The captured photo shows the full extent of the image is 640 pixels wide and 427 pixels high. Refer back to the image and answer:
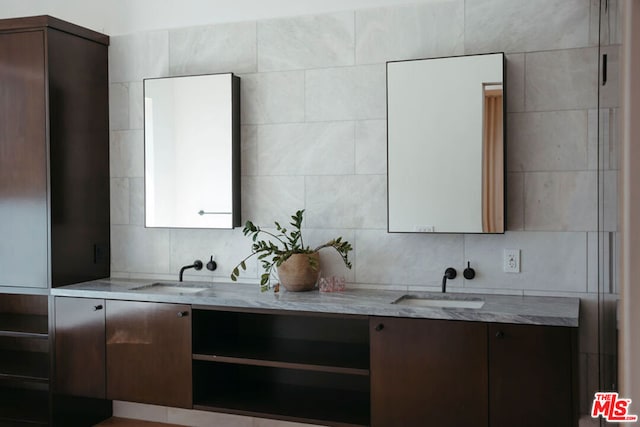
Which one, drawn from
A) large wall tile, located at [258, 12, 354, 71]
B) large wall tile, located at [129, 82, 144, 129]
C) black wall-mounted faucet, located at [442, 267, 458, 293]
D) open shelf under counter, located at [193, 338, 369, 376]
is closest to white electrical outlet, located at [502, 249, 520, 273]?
black wall-mounted faucet, located at [442, 267, 458, 293]

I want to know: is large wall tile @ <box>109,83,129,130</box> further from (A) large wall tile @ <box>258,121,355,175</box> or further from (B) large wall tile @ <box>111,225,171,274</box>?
(A) large wall tile @ <box>258,121,355,175</box>

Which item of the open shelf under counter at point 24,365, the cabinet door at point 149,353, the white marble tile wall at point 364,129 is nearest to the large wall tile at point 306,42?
the white marble tile wall at point 364,129

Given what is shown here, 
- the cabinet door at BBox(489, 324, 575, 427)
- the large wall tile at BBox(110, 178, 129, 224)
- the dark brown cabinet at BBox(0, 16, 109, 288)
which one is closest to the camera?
the cabinet door at BBox(489, 324, 575, 427)

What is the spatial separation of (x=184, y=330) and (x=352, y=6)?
1.85 m

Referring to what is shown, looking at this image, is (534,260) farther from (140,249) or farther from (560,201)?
(140,249)

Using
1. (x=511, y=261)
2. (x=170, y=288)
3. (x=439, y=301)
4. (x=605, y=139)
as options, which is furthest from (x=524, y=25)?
(x=170, y=288)

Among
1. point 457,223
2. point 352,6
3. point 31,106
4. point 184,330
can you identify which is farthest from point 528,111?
point 31,106

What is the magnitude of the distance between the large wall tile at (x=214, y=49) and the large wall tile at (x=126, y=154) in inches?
18.2

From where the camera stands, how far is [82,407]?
3.76 metres

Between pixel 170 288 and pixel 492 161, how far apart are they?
186cm

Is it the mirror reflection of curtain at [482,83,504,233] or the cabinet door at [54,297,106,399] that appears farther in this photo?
the cabinet door at [54,297,106,399]

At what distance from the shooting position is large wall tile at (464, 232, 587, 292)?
121 inches

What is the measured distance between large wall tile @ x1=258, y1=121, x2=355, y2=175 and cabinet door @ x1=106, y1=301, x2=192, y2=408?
3.06 feet

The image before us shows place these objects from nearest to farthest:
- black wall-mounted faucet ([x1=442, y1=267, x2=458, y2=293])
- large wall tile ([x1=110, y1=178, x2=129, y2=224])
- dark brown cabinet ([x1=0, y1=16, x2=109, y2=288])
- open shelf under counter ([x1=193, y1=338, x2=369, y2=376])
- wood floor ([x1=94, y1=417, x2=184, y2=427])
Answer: open shelf under counter ([x1=193, y1=338, x2=369, y2=376]), black wall-mounted faucet ([x1=442, y1=267, x2=458, y2=293]), dark brown cabinet ([x1=0, y1=16, x2=109, y2=288]), wood floor ([x1=94, y1=417, x2=184, y2=427]), large wall tile ([x1=110, y1=178, x2=129, y2=224])
